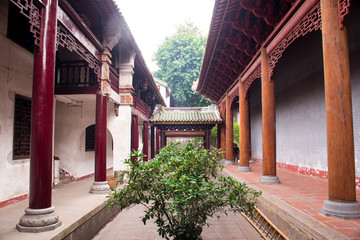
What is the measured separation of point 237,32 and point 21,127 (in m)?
5.90

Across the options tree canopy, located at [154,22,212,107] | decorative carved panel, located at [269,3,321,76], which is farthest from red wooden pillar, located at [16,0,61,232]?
tree canopy, located at [154,22,212,107]

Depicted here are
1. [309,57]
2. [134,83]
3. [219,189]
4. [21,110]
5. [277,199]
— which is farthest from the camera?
[134,83]

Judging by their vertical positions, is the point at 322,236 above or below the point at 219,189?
below

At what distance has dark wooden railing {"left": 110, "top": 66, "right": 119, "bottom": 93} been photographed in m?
7.47

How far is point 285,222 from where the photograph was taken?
343 cm

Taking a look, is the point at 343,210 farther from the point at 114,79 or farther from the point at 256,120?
the point at 256,120

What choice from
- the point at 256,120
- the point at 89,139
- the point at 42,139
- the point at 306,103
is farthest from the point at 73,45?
the point at 256,120

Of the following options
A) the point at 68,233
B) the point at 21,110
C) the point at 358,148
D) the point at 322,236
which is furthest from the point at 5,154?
the point at 358,148

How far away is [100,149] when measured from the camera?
246 inches

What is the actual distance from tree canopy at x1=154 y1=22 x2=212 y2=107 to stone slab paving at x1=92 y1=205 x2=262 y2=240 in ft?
71.6

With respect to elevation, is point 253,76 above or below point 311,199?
above

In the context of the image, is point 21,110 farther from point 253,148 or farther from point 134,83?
point 253,148

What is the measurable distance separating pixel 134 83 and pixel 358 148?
8013mm

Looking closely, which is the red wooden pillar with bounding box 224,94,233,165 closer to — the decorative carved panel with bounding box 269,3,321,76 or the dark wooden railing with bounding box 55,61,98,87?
the decorative carved panel with bounding box 269,3,321,76
